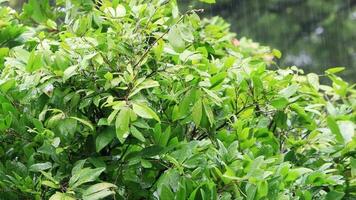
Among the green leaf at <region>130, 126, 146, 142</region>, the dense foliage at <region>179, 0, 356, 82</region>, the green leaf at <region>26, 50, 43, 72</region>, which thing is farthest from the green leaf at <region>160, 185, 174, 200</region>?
the dense foliage at <region>179, 0, 356, 82</region>

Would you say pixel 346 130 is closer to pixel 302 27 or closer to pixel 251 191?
pixel 251 191

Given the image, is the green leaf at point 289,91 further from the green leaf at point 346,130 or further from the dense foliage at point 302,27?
the dense foliage at point 302,27

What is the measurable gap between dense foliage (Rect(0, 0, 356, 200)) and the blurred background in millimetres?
6115

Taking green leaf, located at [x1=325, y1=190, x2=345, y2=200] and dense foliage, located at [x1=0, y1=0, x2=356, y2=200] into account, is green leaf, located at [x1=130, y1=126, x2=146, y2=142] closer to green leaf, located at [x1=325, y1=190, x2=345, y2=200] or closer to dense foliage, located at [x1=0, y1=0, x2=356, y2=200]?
dense foliage, located at [x1=0, y1=0, x2=356, y2=200]

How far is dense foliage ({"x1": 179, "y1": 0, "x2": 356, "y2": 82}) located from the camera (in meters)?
7.42

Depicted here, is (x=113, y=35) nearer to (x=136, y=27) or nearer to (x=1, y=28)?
(x=136, y=27)

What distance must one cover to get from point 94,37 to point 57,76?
13 centimetres

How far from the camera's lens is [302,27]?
7.78 m

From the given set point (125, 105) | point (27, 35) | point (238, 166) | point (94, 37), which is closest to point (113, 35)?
point (94, 37)

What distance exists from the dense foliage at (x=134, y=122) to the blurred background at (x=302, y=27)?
20.1 feet

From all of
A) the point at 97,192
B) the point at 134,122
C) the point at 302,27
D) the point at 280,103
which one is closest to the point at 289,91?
the point at 280,103

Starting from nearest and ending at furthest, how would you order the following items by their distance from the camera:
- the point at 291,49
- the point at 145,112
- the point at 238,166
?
the point at 145,112, the point at 238,166, the point at 291,49

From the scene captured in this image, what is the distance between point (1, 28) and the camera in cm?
165

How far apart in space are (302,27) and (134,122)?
7.07 metres
